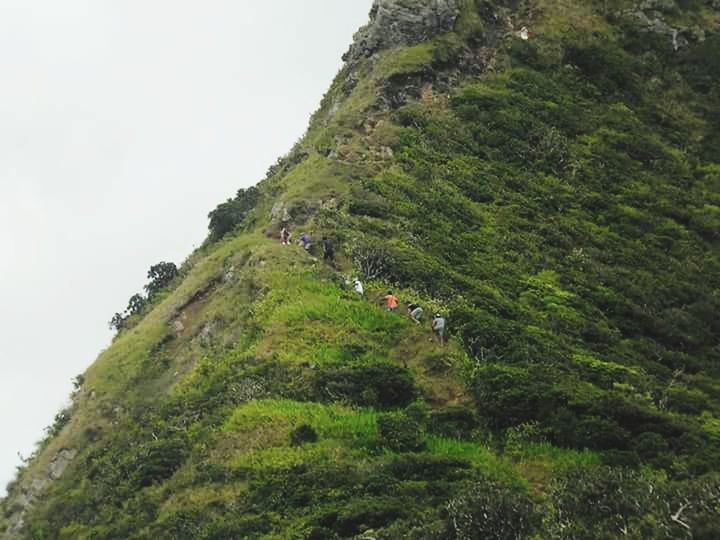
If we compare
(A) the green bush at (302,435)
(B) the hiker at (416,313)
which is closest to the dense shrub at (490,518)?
(A) the green bush at (302,435)

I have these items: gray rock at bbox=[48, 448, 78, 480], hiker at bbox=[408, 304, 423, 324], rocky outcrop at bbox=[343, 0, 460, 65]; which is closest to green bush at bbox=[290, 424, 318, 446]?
hiker at bbox=[408, 304, 423, 324]

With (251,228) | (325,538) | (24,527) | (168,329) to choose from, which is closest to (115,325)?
(251,228)

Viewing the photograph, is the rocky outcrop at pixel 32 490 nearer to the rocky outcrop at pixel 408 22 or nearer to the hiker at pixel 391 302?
the hiker at pixel 391 302

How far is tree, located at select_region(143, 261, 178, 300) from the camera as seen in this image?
67.3 meters

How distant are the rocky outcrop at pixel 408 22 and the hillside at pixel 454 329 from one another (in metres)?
0.14

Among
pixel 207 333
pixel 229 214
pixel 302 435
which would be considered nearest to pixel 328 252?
pixel 207 333

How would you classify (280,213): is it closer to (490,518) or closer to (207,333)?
(207,333)

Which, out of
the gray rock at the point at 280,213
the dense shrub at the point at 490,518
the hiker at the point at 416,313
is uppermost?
the gray rock at the point at 280,213

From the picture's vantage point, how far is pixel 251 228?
169 feet

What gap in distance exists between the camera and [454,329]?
30.7 meters

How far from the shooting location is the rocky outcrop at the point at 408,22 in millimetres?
56219

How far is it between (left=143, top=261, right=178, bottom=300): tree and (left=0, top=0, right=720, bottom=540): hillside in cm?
837

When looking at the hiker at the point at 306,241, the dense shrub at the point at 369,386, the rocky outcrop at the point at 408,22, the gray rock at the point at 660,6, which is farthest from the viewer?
the gray rock at the point at 660,6

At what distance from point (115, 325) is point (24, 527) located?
3449cm
